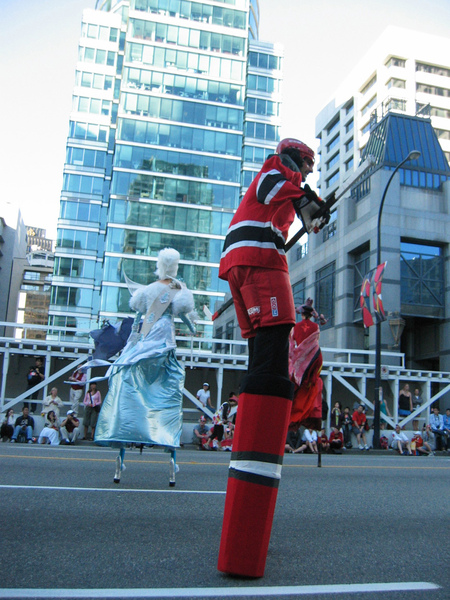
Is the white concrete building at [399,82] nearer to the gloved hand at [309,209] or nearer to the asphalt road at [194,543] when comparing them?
the asphalt road at [194,543]

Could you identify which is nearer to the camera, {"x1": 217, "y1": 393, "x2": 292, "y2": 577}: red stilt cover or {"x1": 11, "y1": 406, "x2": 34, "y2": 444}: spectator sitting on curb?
{"x1": 217, "y1": 393, "x2": 292, "y2": 577}: red stilt cover

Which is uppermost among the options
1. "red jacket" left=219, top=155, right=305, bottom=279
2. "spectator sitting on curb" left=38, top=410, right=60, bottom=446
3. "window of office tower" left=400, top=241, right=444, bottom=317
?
"window of office tower" left=400, top=241, right=444, bottom=317

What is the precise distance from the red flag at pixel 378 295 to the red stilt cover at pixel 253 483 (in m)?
19.6

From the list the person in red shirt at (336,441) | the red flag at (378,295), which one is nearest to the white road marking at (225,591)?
the person in red shirt at (336,441)

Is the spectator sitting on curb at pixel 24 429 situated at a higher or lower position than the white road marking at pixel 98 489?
lower

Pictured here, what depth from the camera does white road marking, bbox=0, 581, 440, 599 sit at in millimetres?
2146

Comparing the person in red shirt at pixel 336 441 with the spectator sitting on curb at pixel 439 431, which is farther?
the spectator sitting on curb at pixel 439 431

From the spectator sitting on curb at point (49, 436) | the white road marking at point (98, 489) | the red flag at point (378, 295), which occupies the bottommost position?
the spectator sitting on curb at point (49, 436)

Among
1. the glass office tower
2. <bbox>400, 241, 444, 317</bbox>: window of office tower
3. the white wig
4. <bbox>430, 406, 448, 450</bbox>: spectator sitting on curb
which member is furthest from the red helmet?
the glass office tower

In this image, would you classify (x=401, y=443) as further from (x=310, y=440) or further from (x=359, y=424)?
(x=310, y=440)

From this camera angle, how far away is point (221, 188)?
58.4 m

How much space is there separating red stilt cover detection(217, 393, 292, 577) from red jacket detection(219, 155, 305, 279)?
2.27 feet

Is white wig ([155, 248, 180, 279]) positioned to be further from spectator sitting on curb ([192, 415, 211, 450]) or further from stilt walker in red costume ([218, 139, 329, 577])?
spectator sitting on curb ([192, 415, 211, 450])

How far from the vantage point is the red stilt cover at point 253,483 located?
8.34 ft
